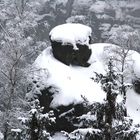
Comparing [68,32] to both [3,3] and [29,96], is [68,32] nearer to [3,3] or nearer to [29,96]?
[29,96]

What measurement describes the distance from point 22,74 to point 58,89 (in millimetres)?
3725

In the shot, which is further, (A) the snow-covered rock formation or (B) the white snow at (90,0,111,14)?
(B) the white snow at (90,0,111,14)

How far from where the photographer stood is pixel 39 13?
155ft

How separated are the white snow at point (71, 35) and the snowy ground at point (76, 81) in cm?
175

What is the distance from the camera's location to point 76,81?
86.1 feet

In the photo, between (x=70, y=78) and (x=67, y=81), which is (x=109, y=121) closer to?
(x=67, y=81)

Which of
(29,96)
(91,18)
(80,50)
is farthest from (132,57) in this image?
(91,18)

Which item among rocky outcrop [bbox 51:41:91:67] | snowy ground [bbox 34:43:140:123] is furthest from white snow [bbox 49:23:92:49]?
snowy ground [bbox 34:43:140:123]

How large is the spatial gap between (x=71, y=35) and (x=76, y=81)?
4.20 metres

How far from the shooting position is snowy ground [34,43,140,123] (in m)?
24.7

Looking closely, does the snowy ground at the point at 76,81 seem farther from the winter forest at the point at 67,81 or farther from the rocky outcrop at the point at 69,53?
the rocky outcrop at the point at 69,53

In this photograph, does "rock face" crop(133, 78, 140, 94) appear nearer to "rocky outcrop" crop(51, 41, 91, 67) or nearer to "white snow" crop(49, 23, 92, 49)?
"rocky outcrop" crop(51, 41, 91, 67)

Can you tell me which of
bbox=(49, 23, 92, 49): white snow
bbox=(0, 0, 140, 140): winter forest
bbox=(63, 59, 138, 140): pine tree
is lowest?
bbox=(63, 59, 138, 140): pine tree

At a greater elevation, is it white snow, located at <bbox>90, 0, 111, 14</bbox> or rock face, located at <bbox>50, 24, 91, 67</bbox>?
white snow, located at <bbox>90, 0, 111, 14</bbox>
